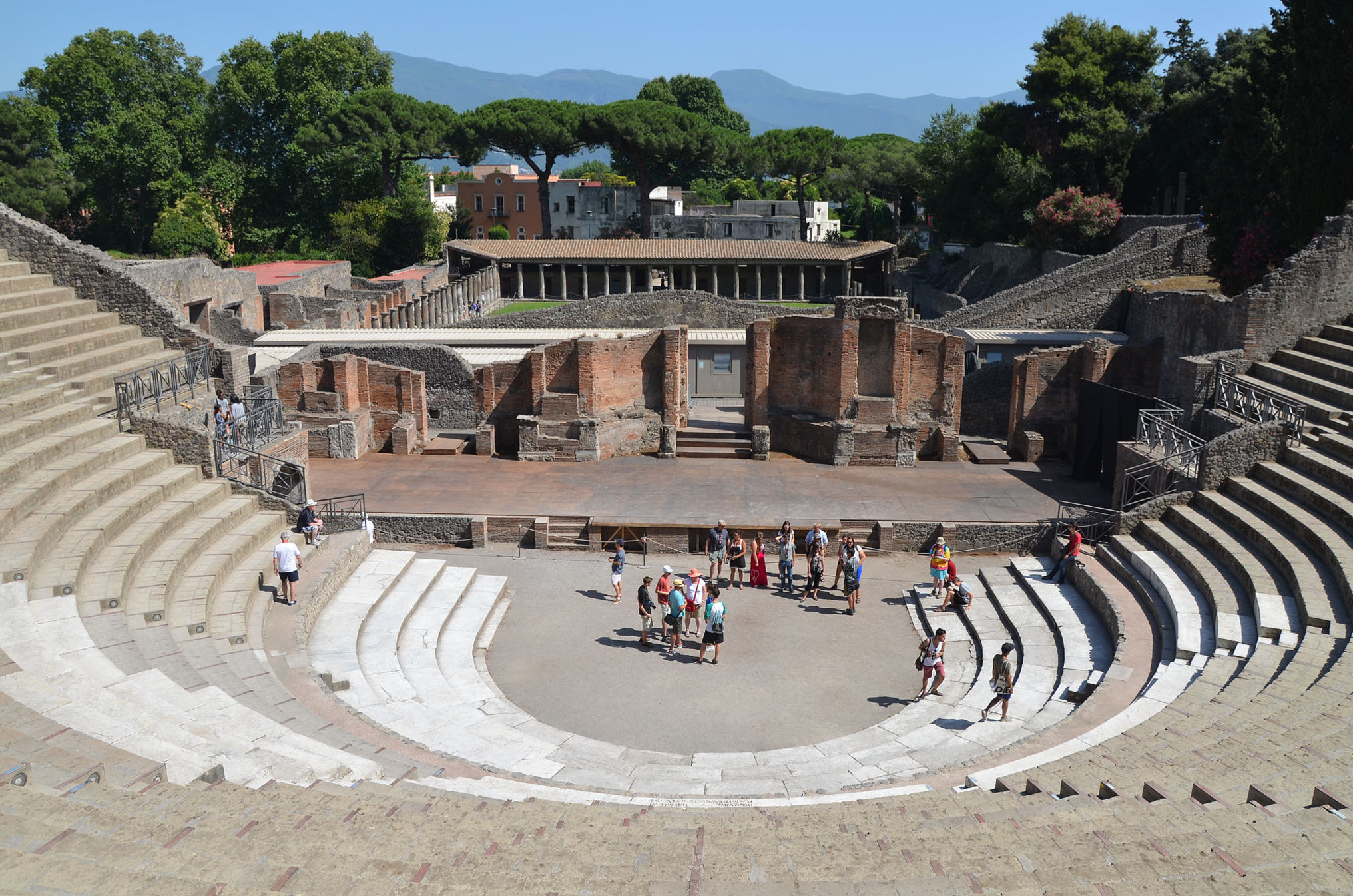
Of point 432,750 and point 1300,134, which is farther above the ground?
point 1300,134

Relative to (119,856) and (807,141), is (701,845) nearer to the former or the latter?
(119,856)

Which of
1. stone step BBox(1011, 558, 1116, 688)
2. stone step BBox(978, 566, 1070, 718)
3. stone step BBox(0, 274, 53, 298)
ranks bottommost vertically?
stone step BBox(978, 566, 1070, 718)

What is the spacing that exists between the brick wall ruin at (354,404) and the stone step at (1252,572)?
16.3 metres

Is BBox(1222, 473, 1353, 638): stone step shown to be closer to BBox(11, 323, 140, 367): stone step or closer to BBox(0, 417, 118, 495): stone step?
BBox(0, 417, 118, 495): stone step

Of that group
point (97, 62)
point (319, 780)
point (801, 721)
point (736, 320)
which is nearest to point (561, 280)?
point (736, 320)

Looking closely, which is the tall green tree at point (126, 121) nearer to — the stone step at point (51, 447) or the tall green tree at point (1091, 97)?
the tall green tree at point (1091, 97)

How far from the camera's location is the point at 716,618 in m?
14.7

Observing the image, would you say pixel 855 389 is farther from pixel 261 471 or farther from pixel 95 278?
pixel 95 278

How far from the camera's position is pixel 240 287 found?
3922 centimetres

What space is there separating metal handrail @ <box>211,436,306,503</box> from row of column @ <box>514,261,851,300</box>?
3794 centimetres

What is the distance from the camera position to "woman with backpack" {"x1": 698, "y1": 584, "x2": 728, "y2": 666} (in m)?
14.8

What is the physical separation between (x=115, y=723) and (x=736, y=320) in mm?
34980

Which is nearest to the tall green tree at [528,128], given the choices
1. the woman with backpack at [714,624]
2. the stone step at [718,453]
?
the stone step at [718,453]

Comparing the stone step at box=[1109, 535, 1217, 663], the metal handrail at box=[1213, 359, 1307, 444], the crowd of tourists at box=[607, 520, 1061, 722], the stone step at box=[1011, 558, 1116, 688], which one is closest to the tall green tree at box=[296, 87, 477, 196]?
the crowd of tourists at box=[607, 520, 1061, 722]
